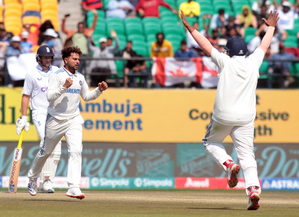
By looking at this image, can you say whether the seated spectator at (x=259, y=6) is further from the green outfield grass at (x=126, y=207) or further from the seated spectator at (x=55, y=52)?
the green outfield grass at (x=126, y=207)

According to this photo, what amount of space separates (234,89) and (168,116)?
6.56m

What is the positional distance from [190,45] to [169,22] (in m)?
2.58

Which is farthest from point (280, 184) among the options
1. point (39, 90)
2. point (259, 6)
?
point (259, 6)

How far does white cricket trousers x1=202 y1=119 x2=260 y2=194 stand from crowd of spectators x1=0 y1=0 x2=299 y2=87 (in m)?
6.14

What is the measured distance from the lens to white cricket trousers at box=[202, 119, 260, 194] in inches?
272

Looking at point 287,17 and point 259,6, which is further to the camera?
point 259,6

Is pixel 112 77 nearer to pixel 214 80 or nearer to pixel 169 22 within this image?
pixel 214 80

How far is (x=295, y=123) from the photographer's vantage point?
13570 millimetres

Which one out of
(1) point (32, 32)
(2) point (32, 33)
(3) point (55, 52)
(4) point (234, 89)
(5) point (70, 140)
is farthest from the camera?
(1) point (32, 32)

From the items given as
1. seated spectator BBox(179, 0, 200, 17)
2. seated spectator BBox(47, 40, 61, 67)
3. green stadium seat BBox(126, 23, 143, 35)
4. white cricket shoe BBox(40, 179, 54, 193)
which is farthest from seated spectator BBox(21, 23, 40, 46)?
white cricket shoe BBox(40, 179, 54, 193)

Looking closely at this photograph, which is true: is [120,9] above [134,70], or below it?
above

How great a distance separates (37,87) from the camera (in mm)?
9305

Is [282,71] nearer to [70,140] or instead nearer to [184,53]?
[184,53]

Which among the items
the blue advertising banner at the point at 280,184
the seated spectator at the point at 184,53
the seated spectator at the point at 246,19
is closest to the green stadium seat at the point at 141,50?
the seated spectator at the point at 184,53
